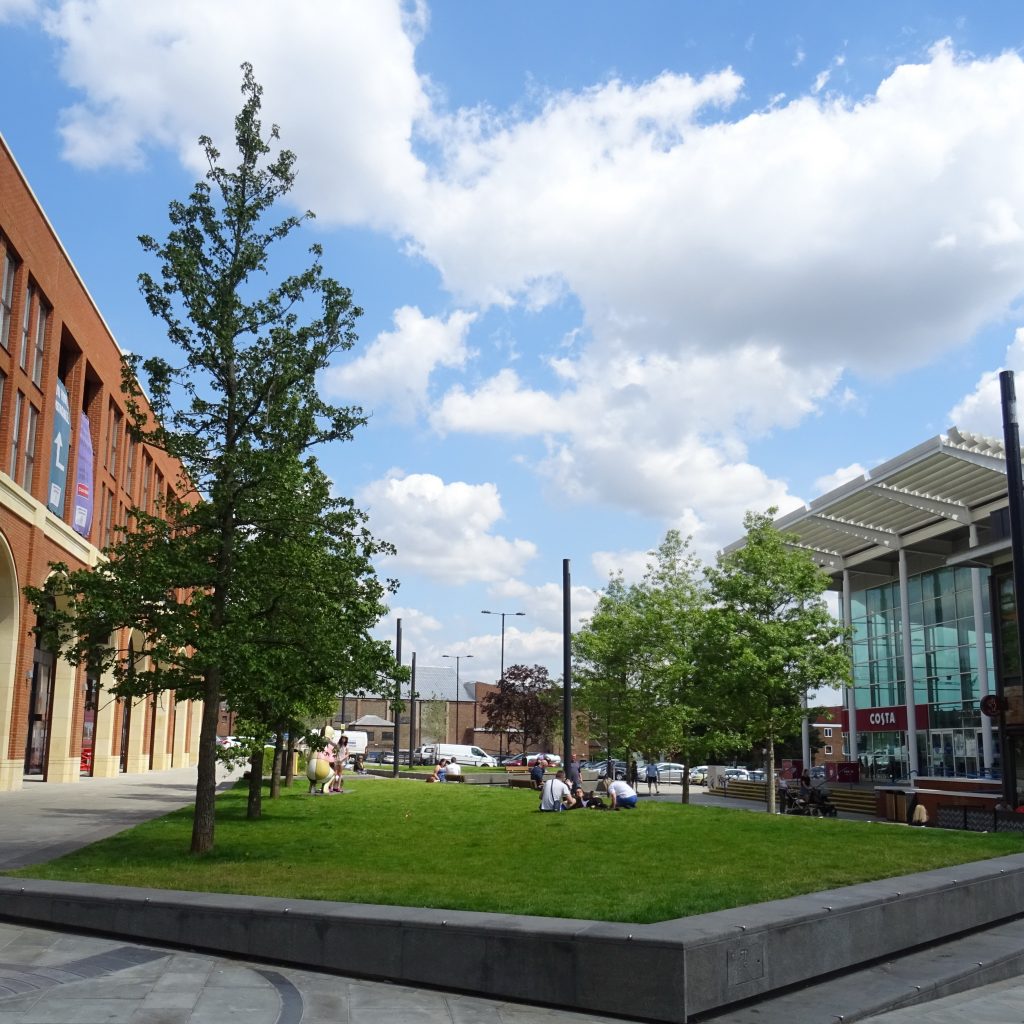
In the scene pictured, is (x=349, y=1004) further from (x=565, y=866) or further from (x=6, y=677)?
(x=6, y=677)

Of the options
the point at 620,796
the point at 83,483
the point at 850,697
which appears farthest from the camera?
the point at 850,697

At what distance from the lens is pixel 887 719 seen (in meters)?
59.0

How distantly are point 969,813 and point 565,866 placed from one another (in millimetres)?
13328

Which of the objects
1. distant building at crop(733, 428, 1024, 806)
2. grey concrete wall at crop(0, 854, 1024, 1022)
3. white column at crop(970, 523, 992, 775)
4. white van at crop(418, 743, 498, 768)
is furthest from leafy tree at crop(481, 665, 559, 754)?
grey concrete wall at crop(0, 854, 1024, 1022)

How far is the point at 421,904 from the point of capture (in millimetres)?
9148

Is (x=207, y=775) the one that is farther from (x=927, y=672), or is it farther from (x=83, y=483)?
(x=927, y=672)

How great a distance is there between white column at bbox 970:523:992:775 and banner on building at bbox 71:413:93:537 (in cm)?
3594

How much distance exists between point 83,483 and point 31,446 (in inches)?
194

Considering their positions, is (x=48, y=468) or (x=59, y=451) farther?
(x=59, y=451)

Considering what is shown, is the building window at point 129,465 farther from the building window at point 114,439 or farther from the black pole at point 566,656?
the black pole at point 566,656

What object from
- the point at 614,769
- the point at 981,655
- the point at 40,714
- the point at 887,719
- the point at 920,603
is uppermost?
the point at 920,603

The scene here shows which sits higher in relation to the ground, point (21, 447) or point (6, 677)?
point (21, 447)

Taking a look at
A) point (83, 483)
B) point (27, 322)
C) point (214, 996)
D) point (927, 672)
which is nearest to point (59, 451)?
point (83, 483)

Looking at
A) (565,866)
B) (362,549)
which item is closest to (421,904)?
(565,866)
